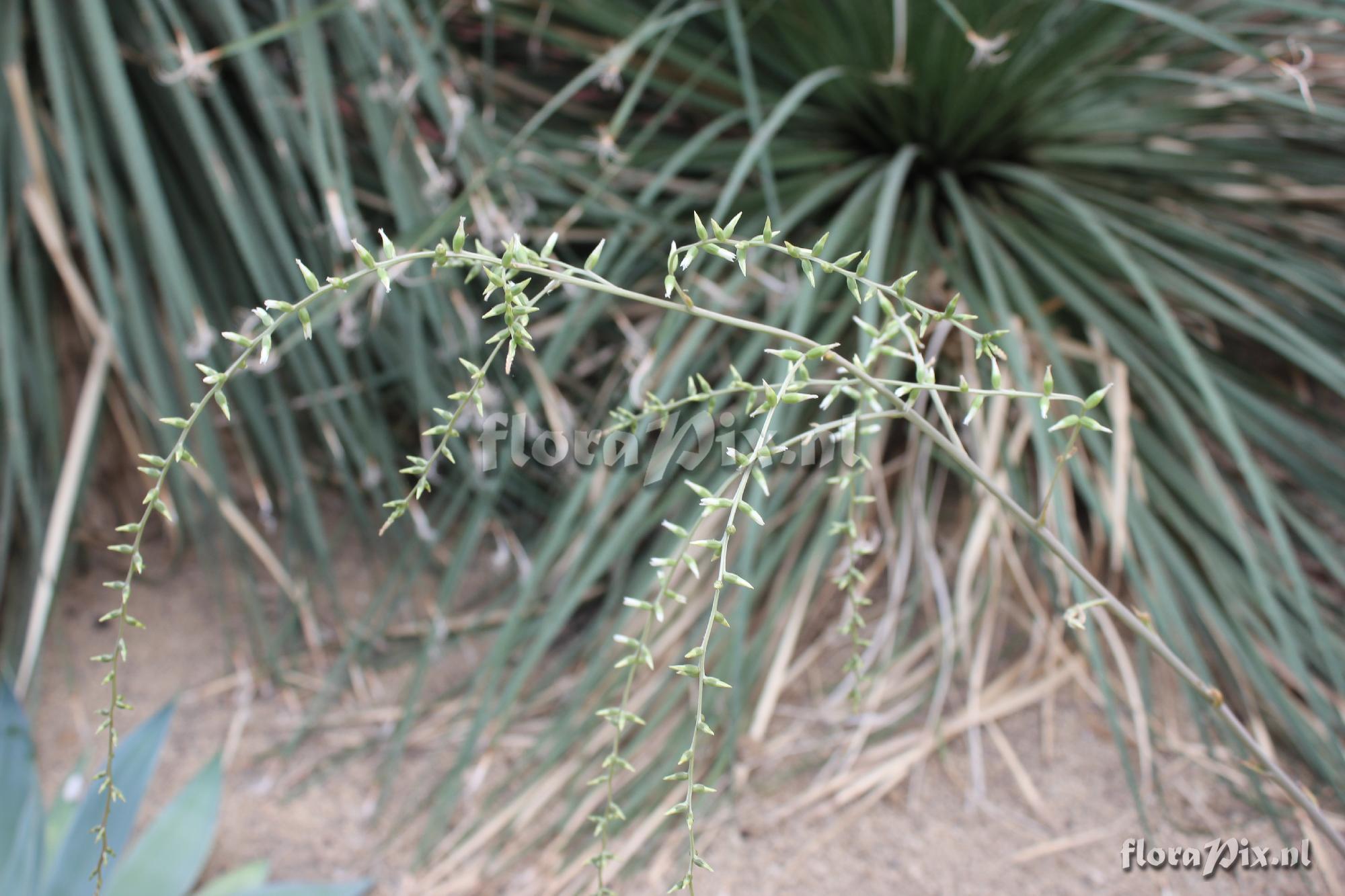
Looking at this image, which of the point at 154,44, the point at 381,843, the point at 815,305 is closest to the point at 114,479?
the point at 154,44

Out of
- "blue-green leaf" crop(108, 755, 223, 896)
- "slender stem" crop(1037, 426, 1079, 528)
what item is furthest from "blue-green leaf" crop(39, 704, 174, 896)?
"slender stem" crop(1037, 426, 1079, 528)

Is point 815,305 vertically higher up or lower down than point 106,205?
lower down

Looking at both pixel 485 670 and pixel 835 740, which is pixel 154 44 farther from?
pixel 835 740

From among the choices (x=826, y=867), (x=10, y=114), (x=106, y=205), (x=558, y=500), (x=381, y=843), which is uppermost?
(x=10, y=114)

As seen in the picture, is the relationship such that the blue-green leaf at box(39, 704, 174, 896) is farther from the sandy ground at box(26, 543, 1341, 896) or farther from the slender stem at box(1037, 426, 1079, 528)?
the slender stem at box(1037, 426, 1079, 528)

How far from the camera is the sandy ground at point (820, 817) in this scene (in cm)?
99

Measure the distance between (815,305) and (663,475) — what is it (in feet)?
0.96

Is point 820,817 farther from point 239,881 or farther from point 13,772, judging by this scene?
point 13,772

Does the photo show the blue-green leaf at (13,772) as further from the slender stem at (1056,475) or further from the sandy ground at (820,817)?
the slender stem at (1056,475)

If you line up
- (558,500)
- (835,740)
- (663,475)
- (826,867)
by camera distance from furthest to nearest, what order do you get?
(558,500) < (663,475) < (835,740) < (826,867)

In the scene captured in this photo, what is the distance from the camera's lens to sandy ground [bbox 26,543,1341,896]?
0.99 metres

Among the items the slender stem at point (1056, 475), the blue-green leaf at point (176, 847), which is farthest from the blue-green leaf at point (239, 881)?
the slender stem at point (1056, 475)

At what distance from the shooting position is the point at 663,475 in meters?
1.23

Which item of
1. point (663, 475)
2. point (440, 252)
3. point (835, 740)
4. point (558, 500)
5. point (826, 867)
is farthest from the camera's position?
point (558, 500)
